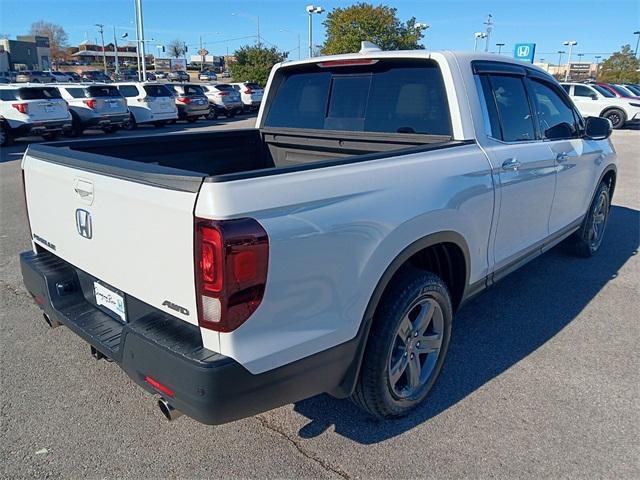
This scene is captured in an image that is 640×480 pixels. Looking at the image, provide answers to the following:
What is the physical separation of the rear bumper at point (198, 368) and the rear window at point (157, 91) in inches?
709

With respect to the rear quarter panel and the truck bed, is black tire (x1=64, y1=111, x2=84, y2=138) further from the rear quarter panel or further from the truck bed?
the rear quarter panel

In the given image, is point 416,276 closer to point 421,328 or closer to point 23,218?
point 421,328

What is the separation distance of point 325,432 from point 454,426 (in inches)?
27.9

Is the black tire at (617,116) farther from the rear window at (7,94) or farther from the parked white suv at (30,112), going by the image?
the rear window at (7,94)

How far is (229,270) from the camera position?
5.99ft

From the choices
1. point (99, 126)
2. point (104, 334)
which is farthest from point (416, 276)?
point (99, 126)

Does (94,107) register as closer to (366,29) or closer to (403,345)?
(403,345)

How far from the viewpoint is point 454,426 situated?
275cm

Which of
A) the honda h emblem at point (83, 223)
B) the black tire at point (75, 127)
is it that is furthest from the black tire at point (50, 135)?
the honda h emblem at point (83, 223)

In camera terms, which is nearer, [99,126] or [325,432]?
[325,432]

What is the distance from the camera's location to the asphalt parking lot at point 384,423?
2451 mm

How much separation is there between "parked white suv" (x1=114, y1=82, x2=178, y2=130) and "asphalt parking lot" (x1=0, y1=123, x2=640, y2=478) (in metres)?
16.0

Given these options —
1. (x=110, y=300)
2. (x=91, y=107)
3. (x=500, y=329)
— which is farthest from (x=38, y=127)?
(x=500, y=329)

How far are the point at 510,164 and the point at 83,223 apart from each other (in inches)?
100
